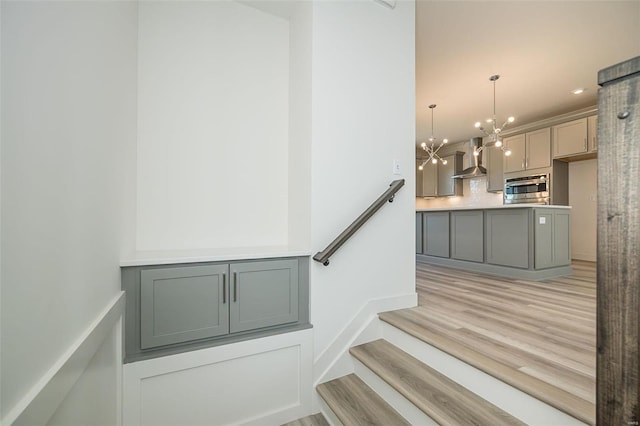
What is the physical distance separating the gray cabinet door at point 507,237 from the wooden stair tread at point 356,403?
9.02ft

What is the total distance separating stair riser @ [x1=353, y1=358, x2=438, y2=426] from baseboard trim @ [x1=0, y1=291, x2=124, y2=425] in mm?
1397

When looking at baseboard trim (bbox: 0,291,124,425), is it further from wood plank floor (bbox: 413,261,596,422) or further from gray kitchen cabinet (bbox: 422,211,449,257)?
gray kitchen cabinet (bbox: 422,211,449,257)

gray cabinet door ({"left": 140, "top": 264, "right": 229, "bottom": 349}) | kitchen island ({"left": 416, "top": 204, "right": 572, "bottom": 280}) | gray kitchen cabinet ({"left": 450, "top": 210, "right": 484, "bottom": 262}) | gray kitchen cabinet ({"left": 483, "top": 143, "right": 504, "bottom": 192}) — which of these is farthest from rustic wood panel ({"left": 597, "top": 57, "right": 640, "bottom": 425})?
gray kitchen cabinet ({"left": 483, "top": 143, "right": 504, "bottom": 192})

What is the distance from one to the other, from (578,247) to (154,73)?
7.18m

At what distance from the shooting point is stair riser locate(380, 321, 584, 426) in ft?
3.49

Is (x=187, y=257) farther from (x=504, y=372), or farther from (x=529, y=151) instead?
(x=529, y=151)

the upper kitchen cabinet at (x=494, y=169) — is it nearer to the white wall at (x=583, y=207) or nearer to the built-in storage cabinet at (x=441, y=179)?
the built-in storage cabinet at (x=441, y=179)

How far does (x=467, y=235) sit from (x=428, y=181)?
13.3 ft

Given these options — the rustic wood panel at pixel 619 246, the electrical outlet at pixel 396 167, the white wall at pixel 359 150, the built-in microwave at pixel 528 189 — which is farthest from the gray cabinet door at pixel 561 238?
the rustic wood panel at pixel 619 246

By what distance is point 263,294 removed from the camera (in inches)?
65.8

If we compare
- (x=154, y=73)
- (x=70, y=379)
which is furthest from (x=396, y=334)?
(x=154, y=73)

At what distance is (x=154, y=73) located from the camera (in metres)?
1.83

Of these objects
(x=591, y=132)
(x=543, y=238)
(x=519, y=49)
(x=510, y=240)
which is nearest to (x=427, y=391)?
(x=510, y=240)

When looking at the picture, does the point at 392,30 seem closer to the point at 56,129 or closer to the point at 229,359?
the point at 56,129
